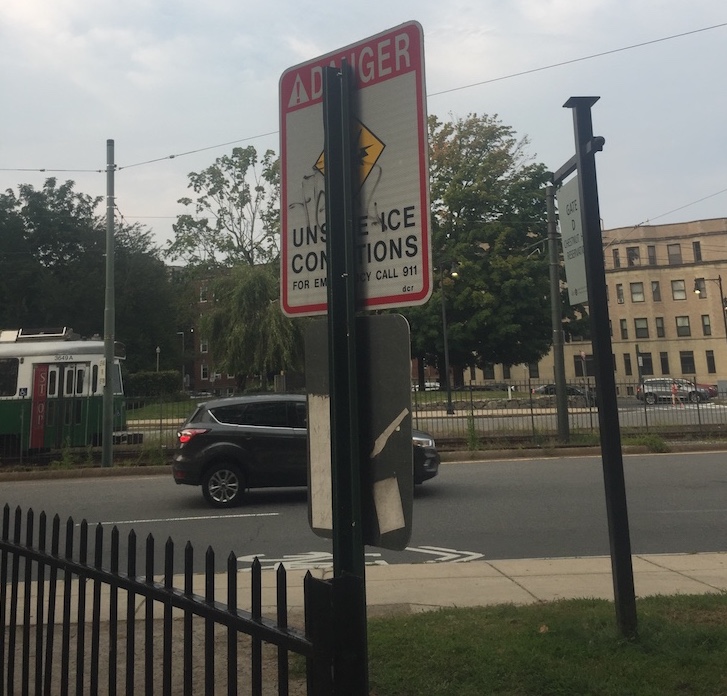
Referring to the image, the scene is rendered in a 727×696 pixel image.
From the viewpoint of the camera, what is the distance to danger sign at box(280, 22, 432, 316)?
2.43 metres

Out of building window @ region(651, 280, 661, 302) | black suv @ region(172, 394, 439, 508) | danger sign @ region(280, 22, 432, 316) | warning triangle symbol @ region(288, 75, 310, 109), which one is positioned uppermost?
building window @ region(651, 280, 661, 302)

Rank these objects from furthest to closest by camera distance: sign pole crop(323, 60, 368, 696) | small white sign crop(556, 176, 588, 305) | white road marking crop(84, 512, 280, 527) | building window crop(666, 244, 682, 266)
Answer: building window crop(666, 244, 682, 266) < white road marking crop(84, 512, 280, 527) < small white sign crop(556, 176, 588, 305) < sign pole crop(323, 60, 368, 696)

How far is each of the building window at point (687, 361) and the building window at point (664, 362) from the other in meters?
1.21

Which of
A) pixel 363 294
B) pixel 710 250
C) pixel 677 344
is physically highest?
pixel 710 250

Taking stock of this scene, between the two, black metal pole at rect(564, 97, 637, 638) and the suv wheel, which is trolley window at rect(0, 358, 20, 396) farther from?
black metal pole at rect(564, 97, 637, 638)

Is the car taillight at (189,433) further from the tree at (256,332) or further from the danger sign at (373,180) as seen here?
the tree at (256,332)

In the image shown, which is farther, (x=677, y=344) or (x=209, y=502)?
(x=677, y=344)

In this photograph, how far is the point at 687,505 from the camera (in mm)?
10859

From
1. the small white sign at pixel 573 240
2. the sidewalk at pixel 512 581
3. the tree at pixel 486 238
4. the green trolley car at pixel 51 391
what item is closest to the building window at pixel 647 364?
the tree at pixel 486 238

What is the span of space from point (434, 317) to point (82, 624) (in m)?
43.1

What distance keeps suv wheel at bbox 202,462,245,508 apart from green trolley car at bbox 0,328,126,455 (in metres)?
7.41

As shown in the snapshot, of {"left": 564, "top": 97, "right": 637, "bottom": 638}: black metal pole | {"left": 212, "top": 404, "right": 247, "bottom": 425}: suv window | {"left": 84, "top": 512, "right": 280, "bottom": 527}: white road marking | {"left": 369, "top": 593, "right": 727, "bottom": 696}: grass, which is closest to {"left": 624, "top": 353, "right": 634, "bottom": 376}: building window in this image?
{"left": 212, "top": 404, "right": 247, "bottom": 425}: suv window

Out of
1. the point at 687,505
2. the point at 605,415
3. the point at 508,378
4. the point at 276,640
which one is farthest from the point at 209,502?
the point at 508,378

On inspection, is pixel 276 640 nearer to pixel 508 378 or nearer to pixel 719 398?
pixel 719 398
